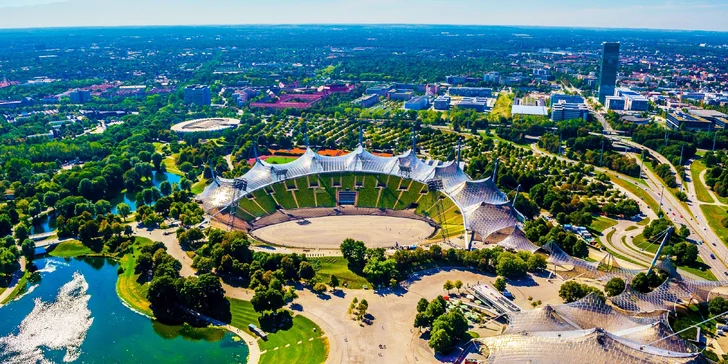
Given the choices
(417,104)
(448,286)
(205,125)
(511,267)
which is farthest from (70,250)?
(417,104)

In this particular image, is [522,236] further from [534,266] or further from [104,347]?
[104,347]

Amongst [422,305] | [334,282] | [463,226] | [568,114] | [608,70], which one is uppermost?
[608,70]

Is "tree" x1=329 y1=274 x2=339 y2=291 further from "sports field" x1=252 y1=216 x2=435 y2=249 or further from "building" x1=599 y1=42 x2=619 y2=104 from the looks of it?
"building" x1=599 y1=42 x2=619 y2=104

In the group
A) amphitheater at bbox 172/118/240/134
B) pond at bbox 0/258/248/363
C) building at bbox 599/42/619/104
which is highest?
building at bbox 599/42/619/104

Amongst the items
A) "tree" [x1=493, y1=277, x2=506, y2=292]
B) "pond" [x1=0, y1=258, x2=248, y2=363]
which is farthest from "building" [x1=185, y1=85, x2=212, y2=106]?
"tree" [x1=493, y1=277, x2=506, y2=292]

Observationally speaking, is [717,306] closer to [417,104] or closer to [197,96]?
[417,104]

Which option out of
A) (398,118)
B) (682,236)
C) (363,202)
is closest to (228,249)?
(363,202)
